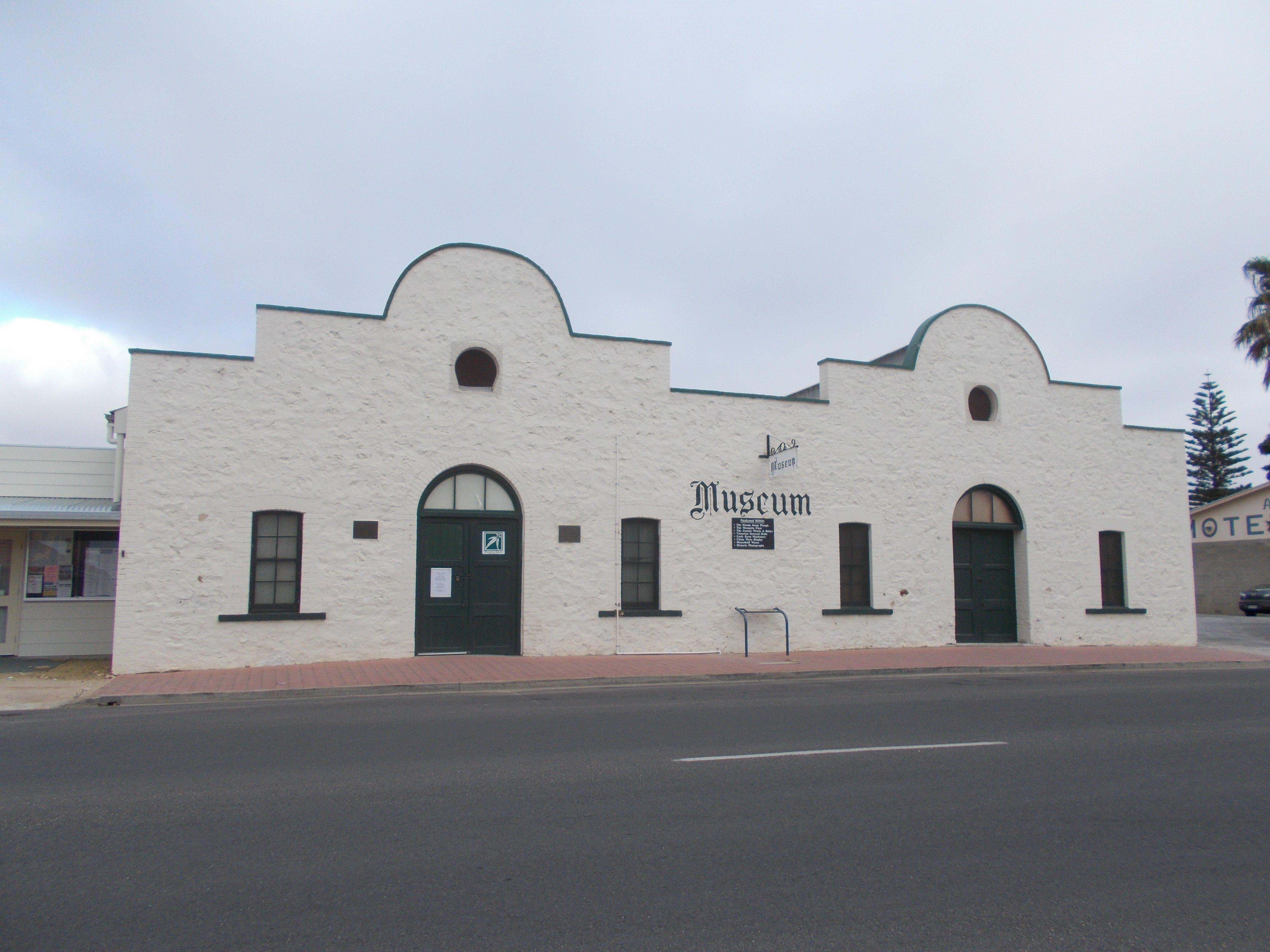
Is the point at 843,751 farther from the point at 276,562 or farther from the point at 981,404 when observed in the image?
the point at 981,404

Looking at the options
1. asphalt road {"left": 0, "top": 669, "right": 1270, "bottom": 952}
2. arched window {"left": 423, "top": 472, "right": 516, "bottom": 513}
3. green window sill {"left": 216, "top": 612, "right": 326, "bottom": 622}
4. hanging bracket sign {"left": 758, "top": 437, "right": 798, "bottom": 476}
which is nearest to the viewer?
asphalt road {"left": 0, "top": 669, "right": 1270, "bottom": 952}

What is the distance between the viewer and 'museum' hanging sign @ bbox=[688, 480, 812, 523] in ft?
52.6

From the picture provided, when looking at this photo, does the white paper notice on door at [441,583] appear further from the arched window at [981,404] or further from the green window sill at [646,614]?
the arched window at [981,404]

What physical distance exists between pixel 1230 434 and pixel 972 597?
4460 cm

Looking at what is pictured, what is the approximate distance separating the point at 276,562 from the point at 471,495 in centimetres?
320

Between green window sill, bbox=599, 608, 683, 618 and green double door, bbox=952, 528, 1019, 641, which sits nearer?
green window sill, bbox=599, 608, 683, 618

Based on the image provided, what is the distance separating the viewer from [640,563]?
1577cm

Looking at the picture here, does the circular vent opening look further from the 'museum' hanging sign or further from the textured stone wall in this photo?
the textured stone wall

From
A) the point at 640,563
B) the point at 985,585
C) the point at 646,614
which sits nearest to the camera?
the point at 646,614

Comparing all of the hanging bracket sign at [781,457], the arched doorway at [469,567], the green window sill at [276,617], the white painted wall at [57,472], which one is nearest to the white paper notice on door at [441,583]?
the arched doorway at [469,567]

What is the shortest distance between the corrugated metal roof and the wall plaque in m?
10.2

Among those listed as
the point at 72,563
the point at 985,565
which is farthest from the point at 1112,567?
the point at 72,563

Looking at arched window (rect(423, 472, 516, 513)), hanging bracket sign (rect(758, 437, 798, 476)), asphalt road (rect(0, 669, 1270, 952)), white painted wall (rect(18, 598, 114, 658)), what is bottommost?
asphalt road (rect(0, 669, 1270, 952))

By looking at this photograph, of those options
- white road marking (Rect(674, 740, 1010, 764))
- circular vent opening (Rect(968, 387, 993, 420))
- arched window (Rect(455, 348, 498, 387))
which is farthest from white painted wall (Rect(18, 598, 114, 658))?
circular vent opening (Rect(968, 387, 993, 420))
